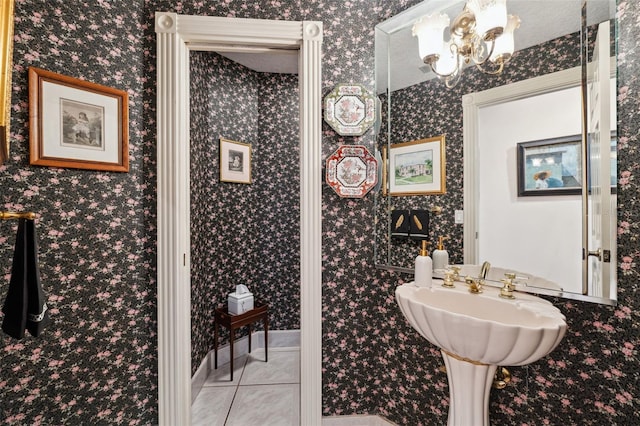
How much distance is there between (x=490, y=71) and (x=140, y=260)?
2.03m

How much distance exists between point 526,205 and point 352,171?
2.77 ft

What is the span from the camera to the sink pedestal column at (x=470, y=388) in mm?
1062

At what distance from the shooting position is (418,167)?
1.50m

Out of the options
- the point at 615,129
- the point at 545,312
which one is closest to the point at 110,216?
the point at 545,312

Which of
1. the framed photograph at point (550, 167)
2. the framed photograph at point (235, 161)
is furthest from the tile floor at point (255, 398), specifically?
the framed photograph at point (235, 161)

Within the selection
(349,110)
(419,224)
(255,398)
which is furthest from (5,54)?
(255,398)

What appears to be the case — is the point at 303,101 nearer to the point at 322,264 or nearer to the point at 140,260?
the point at 322,264

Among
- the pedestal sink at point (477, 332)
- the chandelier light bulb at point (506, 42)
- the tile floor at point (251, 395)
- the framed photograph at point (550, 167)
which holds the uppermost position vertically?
the chandelier light bulb at point (506, 42)

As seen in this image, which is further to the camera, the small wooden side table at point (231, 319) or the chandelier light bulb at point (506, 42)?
the small wooden side table at point (231, 319)

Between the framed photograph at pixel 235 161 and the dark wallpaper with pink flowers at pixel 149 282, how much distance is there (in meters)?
0.83

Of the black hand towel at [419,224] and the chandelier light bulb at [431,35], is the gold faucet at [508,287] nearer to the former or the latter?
the black hand towel at [419,224]

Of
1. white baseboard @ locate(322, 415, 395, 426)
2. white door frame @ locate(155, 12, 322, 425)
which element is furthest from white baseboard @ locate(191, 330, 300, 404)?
white baseboard @ locate(322, 415, 395, 426)

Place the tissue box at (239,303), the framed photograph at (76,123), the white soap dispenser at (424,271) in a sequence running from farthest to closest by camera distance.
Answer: the tissue box at (239,303), the white soap dispenser at (424,271), the framed photograph at (76,123)

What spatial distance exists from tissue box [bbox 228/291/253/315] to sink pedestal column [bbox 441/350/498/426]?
1.58 m
